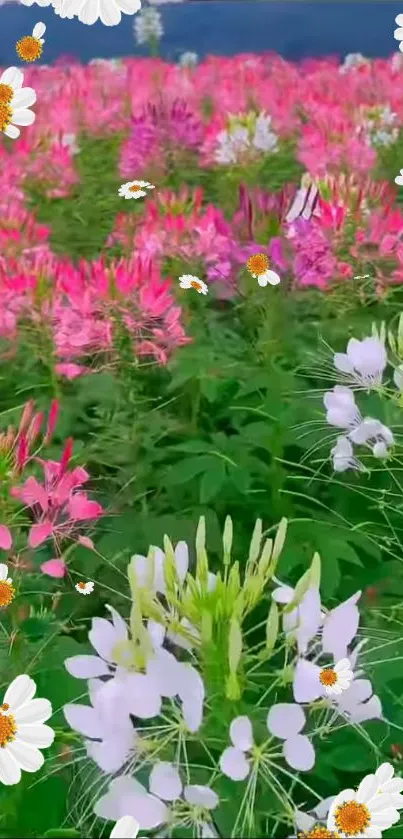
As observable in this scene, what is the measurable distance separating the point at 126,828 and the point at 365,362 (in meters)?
0.39

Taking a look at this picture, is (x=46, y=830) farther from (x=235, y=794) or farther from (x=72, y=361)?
(x=72, y=361)

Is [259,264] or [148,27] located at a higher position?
[148,27]

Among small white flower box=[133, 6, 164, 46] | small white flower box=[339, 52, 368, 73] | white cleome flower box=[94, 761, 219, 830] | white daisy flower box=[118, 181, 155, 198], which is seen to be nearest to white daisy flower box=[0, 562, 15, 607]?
Result: white cleome flower box=[94, 761, 219, 830]

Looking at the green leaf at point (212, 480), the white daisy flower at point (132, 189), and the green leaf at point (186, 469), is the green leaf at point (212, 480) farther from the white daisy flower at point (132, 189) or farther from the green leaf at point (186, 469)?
the white daisy flower at point (132, 189)

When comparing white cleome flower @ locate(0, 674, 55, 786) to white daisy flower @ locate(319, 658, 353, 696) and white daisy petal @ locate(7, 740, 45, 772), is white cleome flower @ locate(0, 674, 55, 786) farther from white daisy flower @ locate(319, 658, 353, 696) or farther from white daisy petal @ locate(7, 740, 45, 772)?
white daisy flower @ locate(319, 658, 353, 696)

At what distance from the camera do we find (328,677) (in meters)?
0.48

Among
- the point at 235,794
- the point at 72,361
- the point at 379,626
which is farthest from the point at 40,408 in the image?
the point at 235,794

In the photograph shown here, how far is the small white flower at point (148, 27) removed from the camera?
1.21 m

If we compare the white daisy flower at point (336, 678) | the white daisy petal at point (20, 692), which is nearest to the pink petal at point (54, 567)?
the white daisy petal at point (20, 692)

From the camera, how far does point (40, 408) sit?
3.00 feet

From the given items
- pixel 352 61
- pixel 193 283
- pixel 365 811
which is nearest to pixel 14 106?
pixel 193 283

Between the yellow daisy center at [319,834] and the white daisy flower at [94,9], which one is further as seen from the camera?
the white daisy flower at [94,9]

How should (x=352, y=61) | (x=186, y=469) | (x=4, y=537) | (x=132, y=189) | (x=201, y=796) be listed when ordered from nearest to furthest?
(x=201, y=796), (x=4, y=537), (x=186, y=469), (x=132, y=189), (x=352, y=61)

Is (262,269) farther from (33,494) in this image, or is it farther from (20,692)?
(20,692)
